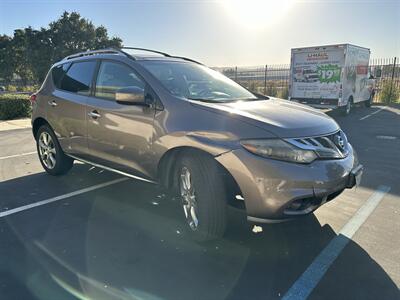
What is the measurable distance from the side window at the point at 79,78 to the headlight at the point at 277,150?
2535 mm

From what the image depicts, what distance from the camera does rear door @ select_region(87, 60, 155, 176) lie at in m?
3.69

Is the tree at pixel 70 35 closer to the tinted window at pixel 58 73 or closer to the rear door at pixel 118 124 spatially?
the tinted window at pixel 58 73

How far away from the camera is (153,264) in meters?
3.04

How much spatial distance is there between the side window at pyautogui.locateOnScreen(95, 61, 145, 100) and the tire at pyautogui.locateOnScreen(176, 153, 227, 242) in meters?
1.11

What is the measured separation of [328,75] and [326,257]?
1143cm

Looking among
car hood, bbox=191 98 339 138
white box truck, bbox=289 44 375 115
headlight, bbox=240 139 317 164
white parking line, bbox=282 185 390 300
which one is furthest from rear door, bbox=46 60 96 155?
white box truck, bbox=289 44 375 115

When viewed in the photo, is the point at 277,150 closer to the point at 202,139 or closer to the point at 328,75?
the point at 202,139

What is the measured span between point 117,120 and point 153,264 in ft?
5.46

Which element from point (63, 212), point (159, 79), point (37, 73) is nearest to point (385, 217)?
point (159, 79)

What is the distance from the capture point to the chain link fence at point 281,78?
19.3 metres

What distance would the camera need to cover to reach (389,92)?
63.0 feet

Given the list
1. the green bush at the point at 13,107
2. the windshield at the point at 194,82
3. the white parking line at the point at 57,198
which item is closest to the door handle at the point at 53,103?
the white parking line at the point at 57,198

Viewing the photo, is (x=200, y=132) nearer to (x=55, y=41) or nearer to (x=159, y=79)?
(x=159, y=79)

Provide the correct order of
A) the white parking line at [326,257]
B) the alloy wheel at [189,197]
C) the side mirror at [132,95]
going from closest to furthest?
1. the white parking line at [326,257]
2. the alloy wheel at [189,197]
3. the side mirror at [132,95]
